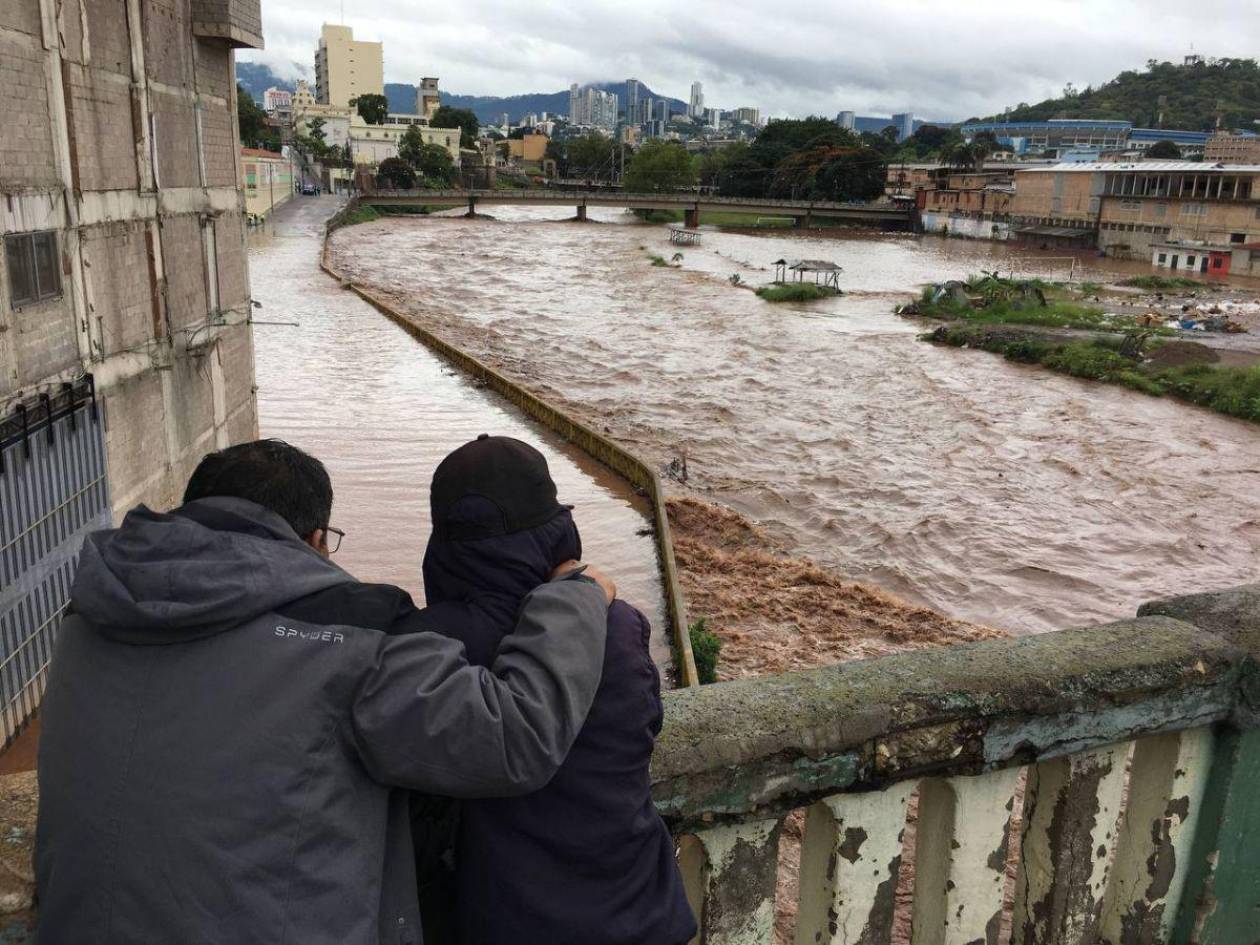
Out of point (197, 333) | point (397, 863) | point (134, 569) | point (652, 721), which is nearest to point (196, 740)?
point (134, 569)

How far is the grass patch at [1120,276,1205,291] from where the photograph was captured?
159 ft

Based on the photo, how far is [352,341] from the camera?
27.4 metres

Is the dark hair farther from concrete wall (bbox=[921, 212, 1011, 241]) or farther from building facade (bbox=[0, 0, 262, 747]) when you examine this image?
concrete wall (bbox=[921, 212, 1011, 241])

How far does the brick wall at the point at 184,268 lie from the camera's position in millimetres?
9031

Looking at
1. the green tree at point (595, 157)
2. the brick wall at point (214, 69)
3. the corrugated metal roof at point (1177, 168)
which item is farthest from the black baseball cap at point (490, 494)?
the green tree at point (595, 157)

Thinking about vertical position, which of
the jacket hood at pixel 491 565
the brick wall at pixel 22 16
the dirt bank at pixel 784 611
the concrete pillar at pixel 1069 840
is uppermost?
the brick wall at pixel 22 16

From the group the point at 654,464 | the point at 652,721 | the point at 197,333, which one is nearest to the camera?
the point at 652,721

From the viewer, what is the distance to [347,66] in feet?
573

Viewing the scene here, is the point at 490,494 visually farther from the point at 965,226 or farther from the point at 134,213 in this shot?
the point at 965,226

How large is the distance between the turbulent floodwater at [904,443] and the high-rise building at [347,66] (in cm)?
14905

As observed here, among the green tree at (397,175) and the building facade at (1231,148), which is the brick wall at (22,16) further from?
the building facade at (1231,148)

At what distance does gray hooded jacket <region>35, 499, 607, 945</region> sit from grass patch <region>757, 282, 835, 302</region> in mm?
38533

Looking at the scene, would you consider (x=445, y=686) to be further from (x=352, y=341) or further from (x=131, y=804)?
(x=352, y=341)

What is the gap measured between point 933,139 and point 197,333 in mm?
163921
